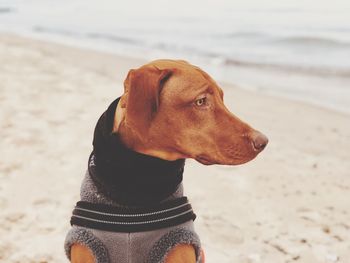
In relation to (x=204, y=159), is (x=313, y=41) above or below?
below

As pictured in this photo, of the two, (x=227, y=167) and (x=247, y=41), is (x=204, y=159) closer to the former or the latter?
(x=227, y=167)

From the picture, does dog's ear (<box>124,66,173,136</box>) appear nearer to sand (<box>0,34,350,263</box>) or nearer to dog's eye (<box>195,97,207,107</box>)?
dog's eye (<box>195,97,207,107</box>)

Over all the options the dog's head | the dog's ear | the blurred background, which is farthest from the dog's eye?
the blurred background

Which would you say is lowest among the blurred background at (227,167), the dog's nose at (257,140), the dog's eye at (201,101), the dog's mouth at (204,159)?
the blurred background at (227,167)

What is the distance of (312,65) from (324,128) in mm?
5731

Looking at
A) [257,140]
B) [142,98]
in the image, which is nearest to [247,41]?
[257,140]

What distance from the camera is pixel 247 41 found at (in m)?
16.5

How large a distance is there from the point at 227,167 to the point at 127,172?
2822 mm

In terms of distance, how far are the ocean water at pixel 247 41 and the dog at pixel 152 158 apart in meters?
6.14

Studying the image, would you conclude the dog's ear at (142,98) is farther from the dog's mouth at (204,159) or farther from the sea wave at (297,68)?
the sea wave at (297,68)

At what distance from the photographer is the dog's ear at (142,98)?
198 cm

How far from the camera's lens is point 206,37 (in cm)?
1700

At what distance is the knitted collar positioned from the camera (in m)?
2.15

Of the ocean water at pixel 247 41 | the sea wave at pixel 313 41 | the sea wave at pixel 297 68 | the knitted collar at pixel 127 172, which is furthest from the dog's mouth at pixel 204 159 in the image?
the sea wave at pixel 313 41
